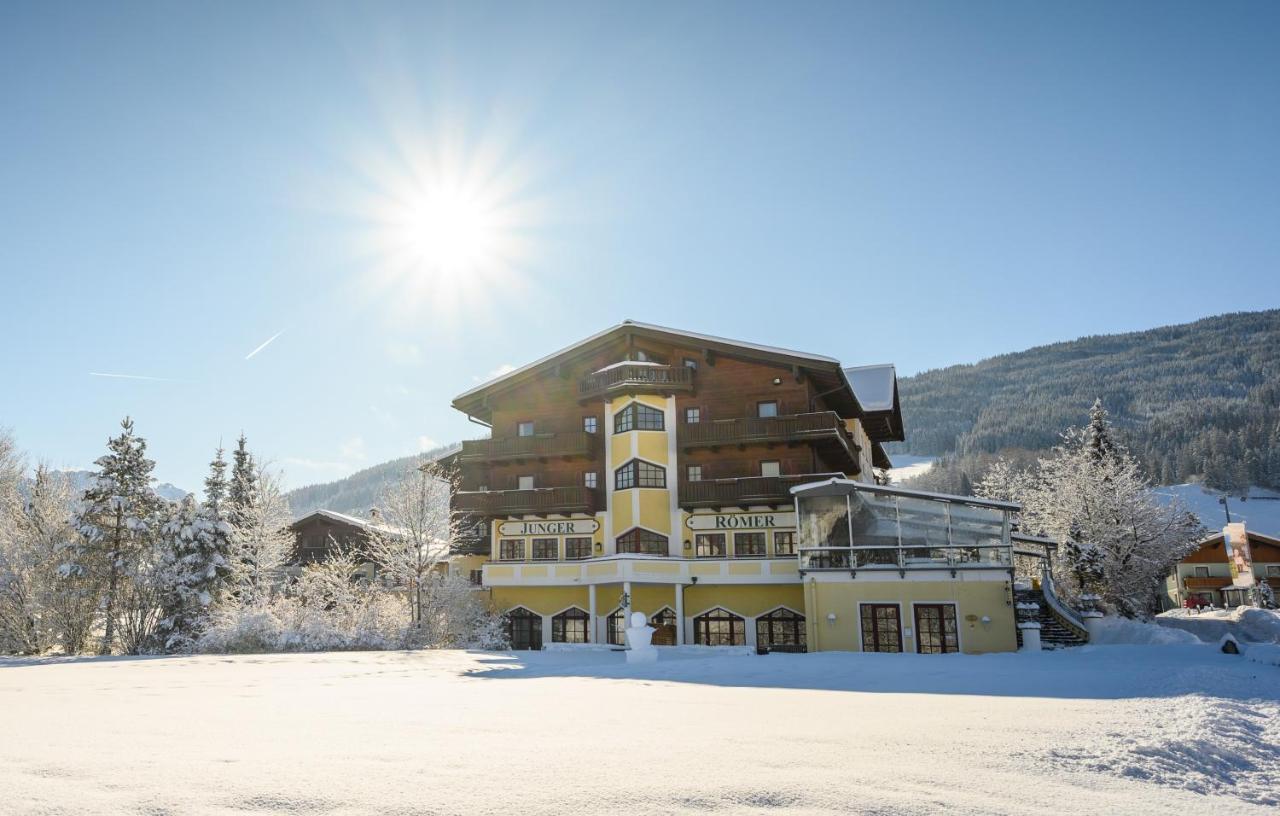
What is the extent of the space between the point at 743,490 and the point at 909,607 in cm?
848

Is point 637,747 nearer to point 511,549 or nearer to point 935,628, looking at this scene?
point 935,628

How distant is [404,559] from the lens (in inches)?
1430

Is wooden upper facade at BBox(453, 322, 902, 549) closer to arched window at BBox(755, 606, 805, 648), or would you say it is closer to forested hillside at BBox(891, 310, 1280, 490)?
arched window at BBox(755, 606, 805, 648)

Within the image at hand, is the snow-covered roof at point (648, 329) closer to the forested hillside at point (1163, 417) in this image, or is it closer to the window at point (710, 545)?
the window at point (710, 545)

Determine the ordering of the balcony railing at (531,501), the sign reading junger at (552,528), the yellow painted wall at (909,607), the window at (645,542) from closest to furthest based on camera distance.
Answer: the yellow painted wall at (909,607) → the window at (645,542) → the balcony railing at (531,501) → the sign reading junger at (552,528)

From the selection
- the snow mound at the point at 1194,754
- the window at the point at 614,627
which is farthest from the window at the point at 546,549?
the snow mound at the point at 1194,754

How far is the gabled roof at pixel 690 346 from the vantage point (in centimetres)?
3647

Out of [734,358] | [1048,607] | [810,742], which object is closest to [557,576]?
[734,358]

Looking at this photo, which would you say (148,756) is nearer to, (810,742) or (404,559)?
(810,742)

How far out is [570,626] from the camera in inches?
1457

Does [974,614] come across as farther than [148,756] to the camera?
Yes

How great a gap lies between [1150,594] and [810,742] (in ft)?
156

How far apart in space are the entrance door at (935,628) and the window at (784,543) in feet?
23.8

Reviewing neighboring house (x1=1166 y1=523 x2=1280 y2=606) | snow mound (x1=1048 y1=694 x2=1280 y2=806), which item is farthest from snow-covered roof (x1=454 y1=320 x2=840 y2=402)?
neighboring house (x1=1166 y1=523 x2=1280 y2=606)
